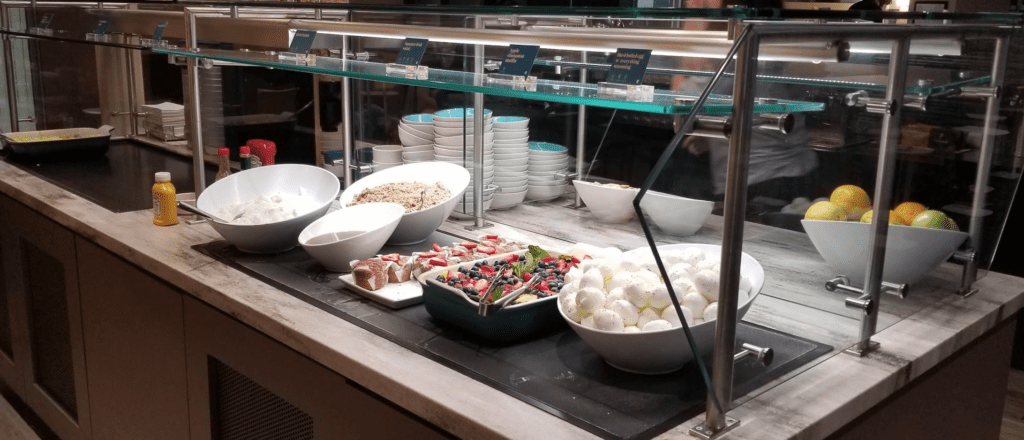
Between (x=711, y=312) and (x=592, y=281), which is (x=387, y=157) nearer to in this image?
(x=592, y=281)

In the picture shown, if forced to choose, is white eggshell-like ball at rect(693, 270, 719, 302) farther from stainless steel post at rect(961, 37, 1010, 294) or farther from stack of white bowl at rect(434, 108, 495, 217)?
stack of white bowl at rect(434, 108, 495, 217)

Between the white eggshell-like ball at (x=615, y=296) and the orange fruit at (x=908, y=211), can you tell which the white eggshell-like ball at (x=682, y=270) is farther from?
the orange fruit at (x=908, y=211)

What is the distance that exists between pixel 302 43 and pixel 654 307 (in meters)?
1.00

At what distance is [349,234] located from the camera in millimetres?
1661

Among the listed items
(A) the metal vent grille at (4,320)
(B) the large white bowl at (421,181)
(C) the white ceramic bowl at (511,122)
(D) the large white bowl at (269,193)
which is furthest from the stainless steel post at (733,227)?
(A) the metal vent grille at (4,320)

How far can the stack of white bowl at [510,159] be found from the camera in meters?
2.04

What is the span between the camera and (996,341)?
59.0 inches

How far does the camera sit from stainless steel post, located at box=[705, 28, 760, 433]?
921 mm

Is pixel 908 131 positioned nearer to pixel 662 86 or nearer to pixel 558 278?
pixel 662 86

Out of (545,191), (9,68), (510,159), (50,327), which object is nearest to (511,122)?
(510,159)

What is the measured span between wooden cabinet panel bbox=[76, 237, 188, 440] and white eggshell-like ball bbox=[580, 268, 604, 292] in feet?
2.82

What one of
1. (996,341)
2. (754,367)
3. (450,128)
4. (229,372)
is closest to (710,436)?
(754,367)

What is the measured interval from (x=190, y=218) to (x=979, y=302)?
1.67 metres

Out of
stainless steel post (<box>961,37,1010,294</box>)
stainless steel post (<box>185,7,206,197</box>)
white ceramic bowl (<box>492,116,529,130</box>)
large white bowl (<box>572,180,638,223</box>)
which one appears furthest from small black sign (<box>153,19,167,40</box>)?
stainless steel post (<box>961,37,1010,294</box>)
